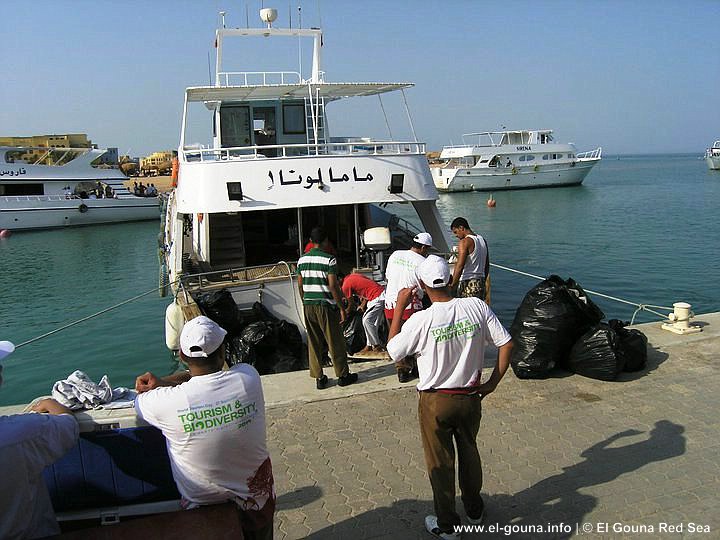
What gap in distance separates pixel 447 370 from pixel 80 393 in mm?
1935

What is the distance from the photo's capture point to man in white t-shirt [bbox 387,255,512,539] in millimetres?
3381

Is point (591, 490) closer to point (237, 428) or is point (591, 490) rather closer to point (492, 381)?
point (492, 381)

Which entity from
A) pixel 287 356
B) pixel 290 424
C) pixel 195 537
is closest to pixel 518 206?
pixel 287 356

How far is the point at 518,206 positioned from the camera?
1537 inches

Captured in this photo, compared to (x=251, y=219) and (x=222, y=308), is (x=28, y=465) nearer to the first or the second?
(x=222, y=308)

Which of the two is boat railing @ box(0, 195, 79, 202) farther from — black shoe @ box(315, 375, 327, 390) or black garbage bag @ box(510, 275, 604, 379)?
black garbage bag @ box(510, 275, 604, 379)

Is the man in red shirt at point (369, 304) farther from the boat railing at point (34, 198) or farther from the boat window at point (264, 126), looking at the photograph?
the boat railing at point (34, 198)

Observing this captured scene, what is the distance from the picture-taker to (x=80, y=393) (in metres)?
3.00

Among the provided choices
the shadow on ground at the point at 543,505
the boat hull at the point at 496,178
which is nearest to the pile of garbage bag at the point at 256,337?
the shadow on ground at the point at 543,505

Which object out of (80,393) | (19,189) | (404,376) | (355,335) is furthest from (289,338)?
(19,189)

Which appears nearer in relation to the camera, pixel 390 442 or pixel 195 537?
pixel 195 537

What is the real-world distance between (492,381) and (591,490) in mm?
1146

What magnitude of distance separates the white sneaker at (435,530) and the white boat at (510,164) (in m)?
47.0

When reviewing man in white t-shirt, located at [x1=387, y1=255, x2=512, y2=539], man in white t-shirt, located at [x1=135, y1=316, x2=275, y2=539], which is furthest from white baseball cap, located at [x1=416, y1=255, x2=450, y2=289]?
man in white t-shirt, located at [x1=135, y1=316, x2=275, y2=539]
